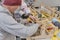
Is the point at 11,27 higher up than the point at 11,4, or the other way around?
the point at 11,4

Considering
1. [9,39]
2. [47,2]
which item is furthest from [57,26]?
[47,2]

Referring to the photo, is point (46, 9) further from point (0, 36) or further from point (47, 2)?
point (0, 36)

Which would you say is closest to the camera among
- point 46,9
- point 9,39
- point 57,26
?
point 9,39

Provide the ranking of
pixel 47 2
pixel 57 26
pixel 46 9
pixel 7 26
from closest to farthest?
pixel 7 26
pixel 57 26
pixel 46 9
pixel 47 2

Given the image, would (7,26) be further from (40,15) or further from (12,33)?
(40,15)

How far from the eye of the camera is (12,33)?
166cm

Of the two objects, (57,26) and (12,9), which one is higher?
(12,9)

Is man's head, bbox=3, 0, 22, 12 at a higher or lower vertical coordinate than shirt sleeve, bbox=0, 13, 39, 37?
higher

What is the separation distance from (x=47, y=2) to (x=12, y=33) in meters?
1.65

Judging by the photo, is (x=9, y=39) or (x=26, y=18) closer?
(x=9, y=39)

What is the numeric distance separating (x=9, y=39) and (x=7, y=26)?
212mm

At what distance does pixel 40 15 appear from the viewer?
2674 millimetres

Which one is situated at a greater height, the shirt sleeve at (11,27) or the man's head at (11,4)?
the man's head at (11,4)

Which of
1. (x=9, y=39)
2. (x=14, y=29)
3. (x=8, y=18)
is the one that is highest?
(x=8, y=18)
